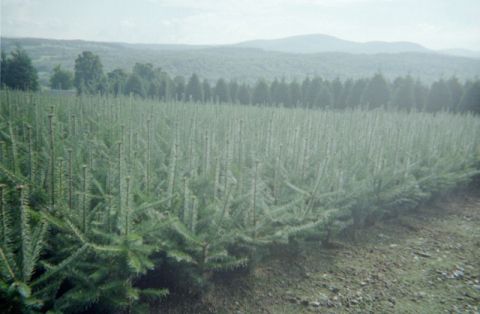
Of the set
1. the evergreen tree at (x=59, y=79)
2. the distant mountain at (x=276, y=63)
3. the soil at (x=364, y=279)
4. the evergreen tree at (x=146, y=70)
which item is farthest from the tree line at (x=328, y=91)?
the distant mountain at (x=276, y=63)

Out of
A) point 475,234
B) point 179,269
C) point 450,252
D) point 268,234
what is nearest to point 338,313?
point 268,234

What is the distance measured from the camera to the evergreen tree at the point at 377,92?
2370 centimetres

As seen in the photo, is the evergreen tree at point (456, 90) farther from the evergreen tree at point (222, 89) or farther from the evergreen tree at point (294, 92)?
the evergreen tree at point (222, 89)

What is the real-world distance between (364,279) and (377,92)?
23223 mm

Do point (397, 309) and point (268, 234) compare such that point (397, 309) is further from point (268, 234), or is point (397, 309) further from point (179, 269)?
point (179, 269)

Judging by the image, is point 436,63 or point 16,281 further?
point 436,63

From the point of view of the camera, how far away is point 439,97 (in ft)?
73.2

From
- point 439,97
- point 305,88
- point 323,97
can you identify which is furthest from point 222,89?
point 439,97

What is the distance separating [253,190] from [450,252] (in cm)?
276

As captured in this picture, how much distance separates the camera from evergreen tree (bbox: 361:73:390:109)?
2370cm

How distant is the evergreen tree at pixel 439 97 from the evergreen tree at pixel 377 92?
2.68m

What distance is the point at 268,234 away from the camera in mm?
2705

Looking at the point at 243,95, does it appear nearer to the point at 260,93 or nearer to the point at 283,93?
the point at 260,93

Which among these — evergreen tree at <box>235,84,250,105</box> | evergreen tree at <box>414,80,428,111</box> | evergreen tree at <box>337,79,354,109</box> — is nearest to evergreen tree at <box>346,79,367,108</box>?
evergreen tree at <box>337,79,354,109</box>
